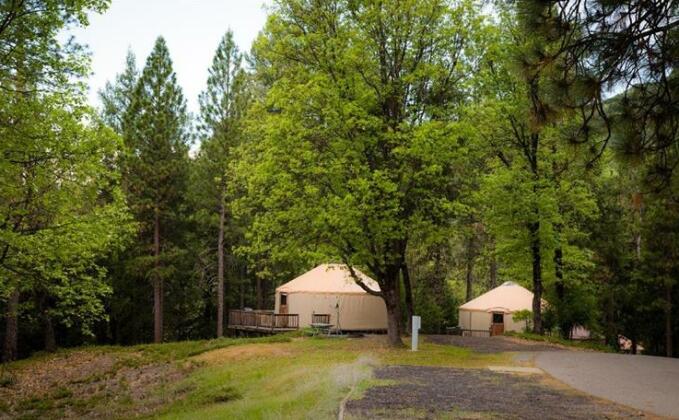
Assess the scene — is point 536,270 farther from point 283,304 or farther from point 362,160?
point 283,304

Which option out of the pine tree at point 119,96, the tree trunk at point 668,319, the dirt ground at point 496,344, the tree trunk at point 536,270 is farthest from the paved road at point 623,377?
the pine tree at point 119,96

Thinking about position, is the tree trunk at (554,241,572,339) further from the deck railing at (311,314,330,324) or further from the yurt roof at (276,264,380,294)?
the deck railing at (311,314,330,324)

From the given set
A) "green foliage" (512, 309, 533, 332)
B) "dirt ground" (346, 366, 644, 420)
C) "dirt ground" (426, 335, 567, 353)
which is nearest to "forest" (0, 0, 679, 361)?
"green foliage" (512, 309, 533, 332)

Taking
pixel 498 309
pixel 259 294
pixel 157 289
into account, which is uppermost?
pixel 157 289

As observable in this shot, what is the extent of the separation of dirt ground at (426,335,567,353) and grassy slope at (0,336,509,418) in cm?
108

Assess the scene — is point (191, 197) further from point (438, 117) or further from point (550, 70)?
point (550, 70)

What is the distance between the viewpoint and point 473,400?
792 centimetres

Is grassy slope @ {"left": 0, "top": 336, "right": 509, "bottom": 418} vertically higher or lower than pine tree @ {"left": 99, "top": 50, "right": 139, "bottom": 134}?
lower

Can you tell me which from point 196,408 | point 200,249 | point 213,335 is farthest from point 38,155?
point 213,335

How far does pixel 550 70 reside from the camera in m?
5.75

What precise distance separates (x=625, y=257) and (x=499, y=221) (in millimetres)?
6391

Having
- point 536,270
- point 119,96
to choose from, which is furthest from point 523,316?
point 119,96

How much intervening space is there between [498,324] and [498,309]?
752mm

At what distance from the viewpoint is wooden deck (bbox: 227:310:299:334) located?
958 inches
